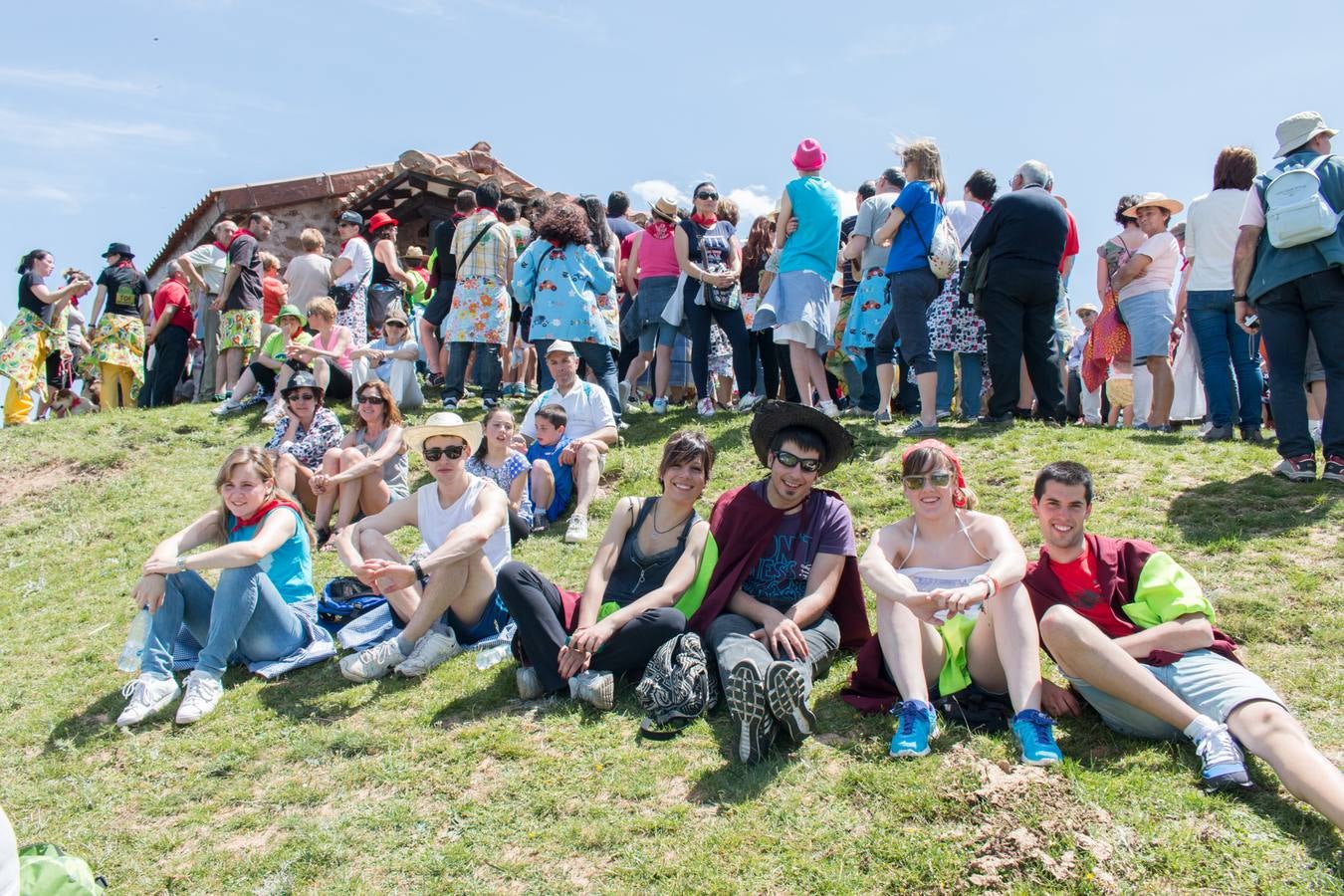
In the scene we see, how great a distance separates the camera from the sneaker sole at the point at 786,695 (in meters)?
3.79

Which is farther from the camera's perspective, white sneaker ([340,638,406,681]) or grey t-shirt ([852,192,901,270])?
grey t-shirt ([852,192,901,270])

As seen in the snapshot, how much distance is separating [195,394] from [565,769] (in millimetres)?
11340

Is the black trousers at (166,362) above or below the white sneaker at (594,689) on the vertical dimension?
above

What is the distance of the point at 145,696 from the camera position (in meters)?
A: 4.94

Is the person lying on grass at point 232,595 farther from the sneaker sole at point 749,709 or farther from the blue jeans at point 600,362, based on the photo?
the blue jeans at point 600,362

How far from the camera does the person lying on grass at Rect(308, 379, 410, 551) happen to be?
299 inches

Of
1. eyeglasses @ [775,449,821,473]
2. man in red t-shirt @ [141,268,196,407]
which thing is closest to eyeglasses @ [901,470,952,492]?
eyeglasses @ [775,449,821,473]

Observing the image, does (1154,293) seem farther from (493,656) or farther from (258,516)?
(258,516)

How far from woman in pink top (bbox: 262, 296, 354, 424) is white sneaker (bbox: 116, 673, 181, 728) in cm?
528

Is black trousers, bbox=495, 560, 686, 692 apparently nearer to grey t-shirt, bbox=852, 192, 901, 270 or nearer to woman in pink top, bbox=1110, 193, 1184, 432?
grey t-shirt, bbox=852, 192, 901, 270

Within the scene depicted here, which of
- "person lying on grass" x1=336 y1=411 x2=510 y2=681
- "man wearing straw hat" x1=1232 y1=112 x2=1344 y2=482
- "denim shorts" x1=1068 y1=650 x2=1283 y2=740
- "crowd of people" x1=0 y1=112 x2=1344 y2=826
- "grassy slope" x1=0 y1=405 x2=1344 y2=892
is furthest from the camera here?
"man wearing straw hat" x1=1232 y1=112 x2=1344 y2=482

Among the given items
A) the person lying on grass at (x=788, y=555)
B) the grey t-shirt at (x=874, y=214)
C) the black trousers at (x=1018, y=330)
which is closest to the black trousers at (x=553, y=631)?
the person lying on grass at (x=788, y=555)

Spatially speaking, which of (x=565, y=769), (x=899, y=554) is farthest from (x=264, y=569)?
(x=899, y=554)

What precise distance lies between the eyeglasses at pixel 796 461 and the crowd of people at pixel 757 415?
1 cm
